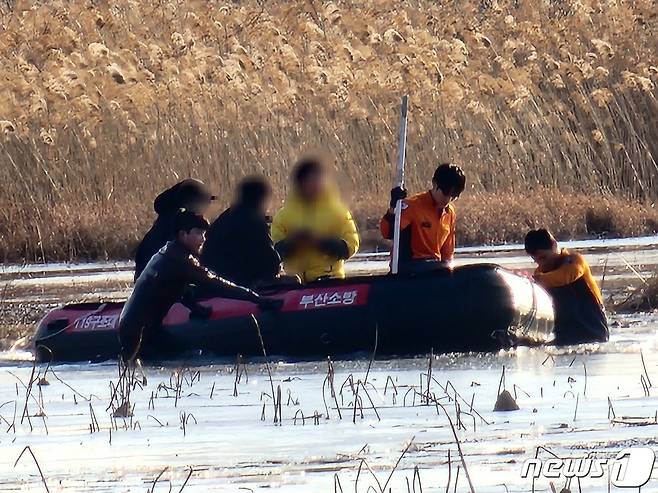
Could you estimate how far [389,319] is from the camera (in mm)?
11242

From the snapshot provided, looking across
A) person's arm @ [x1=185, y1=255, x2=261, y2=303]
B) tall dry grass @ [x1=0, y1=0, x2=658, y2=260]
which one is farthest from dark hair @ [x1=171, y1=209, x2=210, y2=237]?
tall dry grass @ [x1=0, y1=0, x2=658, y2=260]

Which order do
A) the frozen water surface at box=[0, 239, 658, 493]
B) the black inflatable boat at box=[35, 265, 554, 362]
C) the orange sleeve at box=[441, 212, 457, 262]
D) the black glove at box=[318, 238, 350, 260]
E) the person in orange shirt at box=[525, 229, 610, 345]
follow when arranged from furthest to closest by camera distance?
1. the orange sleeve at box=[441, 212, 457, 262]
2. the black glove at box=[318, 238, 350, 260]
3. the person in orange shirt at box=[525, 229, 610, 345]
4. the black inflatable boat at box=[35, 265, 554, 362]
5. the frozen water surface at box=[0, 239, 658, 493]

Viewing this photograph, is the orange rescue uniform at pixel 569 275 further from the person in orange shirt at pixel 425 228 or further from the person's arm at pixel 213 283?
the person's arm at pixel 213 283

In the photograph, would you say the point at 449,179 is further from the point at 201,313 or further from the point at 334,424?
the point at 334,424

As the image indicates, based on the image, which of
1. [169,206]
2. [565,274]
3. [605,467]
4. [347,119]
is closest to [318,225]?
[169,206]

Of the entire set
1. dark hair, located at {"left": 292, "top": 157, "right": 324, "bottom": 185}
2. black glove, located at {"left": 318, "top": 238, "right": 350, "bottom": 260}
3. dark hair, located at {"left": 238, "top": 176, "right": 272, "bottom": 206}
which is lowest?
black glove, located at {"left": 318, "top": 238, "right": 350, "bottom": 260}

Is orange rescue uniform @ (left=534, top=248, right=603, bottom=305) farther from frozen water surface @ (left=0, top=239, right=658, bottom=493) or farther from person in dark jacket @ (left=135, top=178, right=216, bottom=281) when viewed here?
person in dark jacket @ (left=135, top=178, right=216, bottom=281)

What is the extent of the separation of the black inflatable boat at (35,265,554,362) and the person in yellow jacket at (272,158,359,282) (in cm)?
81

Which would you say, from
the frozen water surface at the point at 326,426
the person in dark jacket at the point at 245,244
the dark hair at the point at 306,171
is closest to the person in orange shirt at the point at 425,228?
the dark hair at the point at 306,171

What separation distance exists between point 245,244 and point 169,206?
1.82ft

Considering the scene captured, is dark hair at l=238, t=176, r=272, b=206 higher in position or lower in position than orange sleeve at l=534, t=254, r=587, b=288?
higher

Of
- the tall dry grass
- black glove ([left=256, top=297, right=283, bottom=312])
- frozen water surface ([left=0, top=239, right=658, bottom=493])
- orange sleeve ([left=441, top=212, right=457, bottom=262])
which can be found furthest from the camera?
the tall dry grass

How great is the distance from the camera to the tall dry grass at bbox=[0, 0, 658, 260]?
19.1 metres

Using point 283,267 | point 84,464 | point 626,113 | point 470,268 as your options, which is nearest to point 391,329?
point 470,268
